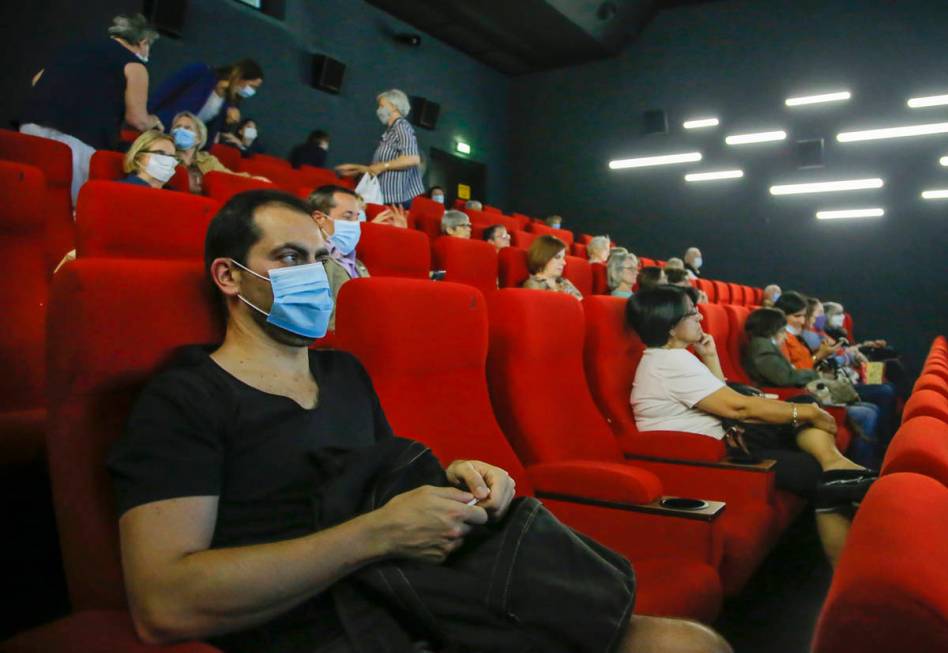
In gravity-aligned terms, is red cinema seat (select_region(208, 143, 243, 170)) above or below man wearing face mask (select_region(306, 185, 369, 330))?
above

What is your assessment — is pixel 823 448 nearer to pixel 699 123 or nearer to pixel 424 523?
pixel 424 523

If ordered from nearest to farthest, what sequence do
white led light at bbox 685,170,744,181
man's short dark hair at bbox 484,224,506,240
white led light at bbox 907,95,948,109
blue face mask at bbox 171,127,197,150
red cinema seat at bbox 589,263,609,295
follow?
1. blue face mask at bbox 171,127,197,150
2. red cinema seat at bbox 589,263,609,295
3. man's short dark hair at bbox 484,224,506,240
4. white led light at bbox 907,95,948,109
5. white led light at bbox 685,170,744,181

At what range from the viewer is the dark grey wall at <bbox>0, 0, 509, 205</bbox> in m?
4.96

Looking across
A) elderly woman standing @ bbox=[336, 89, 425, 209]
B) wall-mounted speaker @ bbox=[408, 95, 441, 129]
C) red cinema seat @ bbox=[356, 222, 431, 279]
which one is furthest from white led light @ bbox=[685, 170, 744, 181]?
red cinema seat @ bbox=[356, 222, 431, 279]

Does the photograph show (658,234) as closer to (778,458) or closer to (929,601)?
(778,458)

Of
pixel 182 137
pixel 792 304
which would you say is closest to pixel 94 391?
pixel 182 137

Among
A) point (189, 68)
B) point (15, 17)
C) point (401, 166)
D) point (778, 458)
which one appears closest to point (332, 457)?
point (778, 458)

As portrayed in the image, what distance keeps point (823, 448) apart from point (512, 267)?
1.90 meters

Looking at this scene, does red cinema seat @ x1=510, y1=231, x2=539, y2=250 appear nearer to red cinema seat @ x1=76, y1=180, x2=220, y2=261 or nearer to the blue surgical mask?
the blue surgical mask

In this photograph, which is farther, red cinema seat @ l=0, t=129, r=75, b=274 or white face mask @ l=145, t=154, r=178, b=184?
white face mask @ l=145, t=154, r=178, b=184

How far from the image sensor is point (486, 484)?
102 centimetres

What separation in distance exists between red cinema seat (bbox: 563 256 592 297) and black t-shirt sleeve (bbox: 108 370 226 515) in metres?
Result: 3.23

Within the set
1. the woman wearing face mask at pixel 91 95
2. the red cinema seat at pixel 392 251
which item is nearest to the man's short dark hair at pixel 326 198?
the red cinema seat at pixel 392 251

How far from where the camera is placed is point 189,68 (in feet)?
12.6
